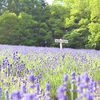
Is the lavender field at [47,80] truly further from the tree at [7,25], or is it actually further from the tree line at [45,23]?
the tree at [7,25]

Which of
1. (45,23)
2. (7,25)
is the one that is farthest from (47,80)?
(45,23)

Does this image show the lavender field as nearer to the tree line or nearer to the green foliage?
the tree line

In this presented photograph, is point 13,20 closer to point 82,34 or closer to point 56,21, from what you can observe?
point 56,21

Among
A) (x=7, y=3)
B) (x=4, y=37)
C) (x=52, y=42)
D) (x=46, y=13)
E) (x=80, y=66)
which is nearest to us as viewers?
(x=80, y=66)

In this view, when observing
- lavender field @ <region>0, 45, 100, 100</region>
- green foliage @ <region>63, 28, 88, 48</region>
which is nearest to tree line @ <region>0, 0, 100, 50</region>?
green foliage @ <region>63, 28, 88, 48</region>

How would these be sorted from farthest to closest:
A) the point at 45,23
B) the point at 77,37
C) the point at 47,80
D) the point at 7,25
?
the point at 45,23, the point at 77,37, the point at 7,25, the point at 47,80

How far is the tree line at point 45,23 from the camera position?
17.6 meters

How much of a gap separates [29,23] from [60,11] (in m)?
5.63

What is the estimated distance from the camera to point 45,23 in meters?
20.2

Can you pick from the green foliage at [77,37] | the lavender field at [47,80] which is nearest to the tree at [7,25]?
the green foliage at [77,37]

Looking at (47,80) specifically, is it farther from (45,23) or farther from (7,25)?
(45,23)

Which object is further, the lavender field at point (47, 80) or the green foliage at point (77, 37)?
the green foliage at point (77, 37)

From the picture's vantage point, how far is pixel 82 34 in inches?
731

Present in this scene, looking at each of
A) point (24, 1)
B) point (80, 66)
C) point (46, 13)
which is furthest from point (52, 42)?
point (80, 66)
